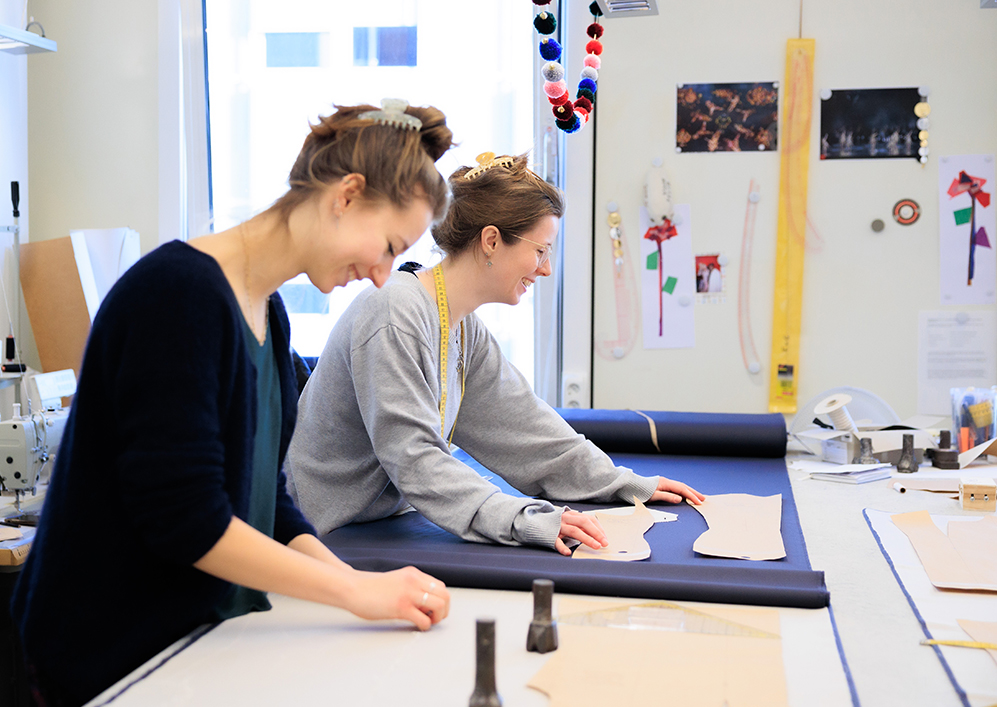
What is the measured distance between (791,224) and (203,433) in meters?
2.43

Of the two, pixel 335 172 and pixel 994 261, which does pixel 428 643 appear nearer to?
pixel 335 172

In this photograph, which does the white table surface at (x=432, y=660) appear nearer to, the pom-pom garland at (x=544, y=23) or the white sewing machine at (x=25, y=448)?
the white sewing machine at (x=25, y=448)

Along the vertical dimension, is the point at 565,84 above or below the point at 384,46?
below

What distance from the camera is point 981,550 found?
4.42ft

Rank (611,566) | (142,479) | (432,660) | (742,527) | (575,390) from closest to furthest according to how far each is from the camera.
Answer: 1. (142,479)
2. (432,660)
3. (611,566)
4. (742,527)
5. (575,390)

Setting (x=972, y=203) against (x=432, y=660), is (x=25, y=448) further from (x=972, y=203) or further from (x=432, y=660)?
(x=972, y=203)

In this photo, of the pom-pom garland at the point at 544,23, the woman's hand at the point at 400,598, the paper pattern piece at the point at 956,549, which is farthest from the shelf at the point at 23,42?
the paper pattern piece at the point at 956,549

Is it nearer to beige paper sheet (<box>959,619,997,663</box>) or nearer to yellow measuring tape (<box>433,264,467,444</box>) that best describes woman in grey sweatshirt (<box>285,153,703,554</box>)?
yellow measuring tape (<box>433,264,467,444</box>)

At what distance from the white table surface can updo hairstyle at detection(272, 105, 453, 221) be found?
1.56 feet

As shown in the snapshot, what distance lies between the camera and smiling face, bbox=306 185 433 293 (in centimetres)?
98

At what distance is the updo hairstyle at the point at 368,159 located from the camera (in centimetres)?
98

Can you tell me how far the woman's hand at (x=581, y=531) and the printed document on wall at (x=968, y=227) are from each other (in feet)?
6.56

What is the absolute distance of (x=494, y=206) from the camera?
1.61 metres

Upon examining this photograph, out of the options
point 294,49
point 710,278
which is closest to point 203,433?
point 710,278
